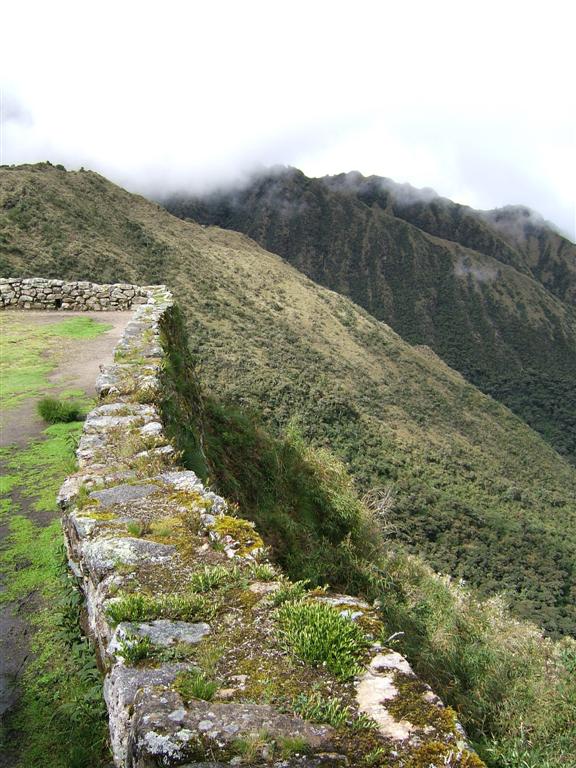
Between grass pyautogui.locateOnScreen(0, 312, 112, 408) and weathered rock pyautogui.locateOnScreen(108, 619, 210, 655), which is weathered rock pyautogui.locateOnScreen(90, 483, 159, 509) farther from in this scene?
grass pyautogui.locateOnScreen(0, 312, 112, 408)

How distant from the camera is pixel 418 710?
285 centimetres

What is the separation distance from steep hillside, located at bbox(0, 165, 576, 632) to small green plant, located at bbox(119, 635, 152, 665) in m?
21.4

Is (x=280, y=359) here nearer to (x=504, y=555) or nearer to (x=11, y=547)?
Answer: (x=504, y=555)

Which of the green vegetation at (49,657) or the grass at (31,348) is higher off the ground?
the grass at (31,348)

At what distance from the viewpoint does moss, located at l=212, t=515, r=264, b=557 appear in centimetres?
417

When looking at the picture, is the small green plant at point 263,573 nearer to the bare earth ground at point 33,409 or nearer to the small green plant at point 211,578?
the small green plant at point 211,578

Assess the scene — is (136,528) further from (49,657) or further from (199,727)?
(199,727)

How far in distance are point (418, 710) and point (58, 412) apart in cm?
770

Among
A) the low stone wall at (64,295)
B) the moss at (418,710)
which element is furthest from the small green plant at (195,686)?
the low stone wall at (64,295)

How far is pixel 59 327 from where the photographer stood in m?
16.0

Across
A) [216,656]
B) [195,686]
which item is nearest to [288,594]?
[216,656]

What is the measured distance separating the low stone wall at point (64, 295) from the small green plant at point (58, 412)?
34.4ft

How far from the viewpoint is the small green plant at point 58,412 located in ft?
29.5

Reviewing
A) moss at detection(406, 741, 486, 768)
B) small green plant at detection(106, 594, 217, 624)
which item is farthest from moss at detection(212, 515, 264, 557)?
moss at detection(406, 741, 486, 768)
